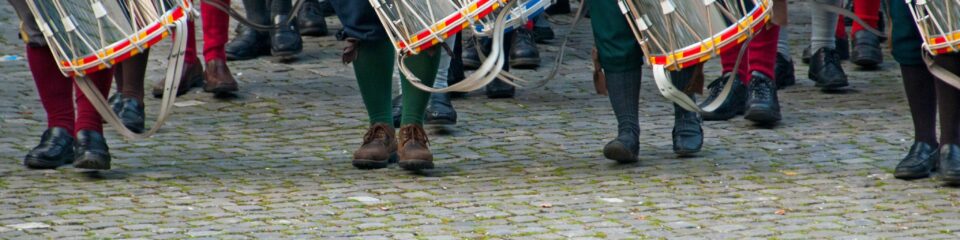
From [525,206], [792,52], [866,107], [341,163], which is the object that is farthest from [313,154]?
[792,52]

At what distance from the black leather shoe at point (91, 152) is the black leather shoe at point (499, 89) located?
7.90 feet

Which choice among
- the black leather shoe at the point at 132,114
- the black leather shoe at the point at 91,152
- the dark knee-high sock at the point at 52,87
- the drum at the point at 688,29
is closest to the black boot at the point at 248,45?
the black leather shoe at the point at 132,114

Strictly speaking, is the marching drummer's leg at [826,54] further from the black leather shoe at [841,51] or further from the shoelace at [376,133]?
the shoelace at [376,133]

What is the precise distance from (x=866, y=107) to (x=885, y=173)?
5.39 feet

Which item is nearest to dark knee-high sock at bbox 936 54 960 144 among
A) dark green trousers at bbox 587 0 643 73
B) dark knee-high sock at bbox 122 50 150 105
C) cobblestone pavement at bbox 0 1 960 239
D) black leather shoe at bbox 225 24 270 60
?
cobblestone pavement at bbox 0 1 960 239

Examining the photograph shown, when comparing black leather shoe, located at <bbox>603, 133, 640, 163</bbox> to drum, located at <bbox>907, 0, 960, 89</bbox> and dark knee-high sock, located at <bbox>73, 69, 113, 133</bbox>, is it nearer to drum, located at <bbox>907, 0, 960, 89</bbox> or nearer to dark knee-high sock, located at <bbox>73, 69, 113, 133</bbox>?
drum, located at <bbox>907, 0, 960, 89</bbox>

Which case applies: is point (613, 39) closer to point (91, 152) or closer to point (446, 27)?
point (446, 27)

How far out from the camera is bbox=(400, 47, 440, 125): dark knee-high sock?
6.02 metres

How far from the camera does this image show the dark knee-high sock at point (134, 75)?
22.0 feet

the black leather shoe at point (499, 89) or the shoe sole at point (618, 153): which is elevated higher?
the shoe sole at point (618, 153)

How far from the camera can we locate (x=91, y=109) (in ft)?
20.2

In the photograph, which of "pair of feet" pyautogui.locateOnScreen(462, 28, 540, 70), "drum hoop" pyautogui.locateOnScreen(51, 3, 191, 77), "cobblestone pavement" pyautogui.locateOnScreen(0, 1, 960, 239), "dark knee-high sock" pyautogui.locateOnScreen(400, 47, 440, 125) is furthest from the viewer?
"pair of feet" pyautogui.locateOnScreen(462, 28, 540, 70)

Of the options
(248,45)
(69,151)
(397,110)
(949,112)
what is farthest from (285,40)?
(949,112)

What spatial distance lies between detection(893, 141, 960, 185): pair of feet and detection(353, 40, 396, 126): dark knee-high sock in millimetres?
1892
